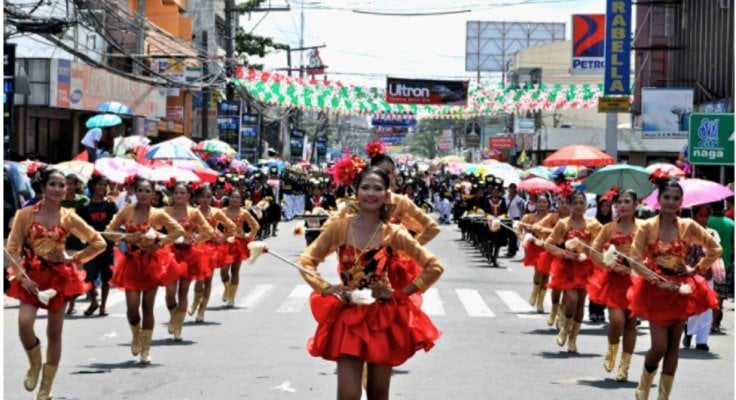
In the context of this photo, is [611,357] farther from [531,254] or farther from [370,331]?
[531,254]

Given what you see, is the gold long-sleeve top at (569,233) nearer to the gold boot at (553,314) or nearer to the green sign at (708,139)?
the gold boot at (553,314)

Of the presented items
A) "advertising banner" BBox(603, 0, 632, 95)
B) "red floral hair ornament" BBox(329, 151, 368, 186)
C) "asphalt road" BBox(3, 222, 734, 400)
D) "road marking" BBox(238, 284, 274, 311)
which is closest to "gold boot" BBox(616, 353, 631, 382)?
"asphalt road" BBox(3, 222, 734, 400)

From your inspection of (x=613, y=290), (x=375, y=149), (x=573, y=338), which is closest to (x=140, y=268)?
(x=375, y=149)

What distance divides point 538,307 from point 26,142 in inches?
772

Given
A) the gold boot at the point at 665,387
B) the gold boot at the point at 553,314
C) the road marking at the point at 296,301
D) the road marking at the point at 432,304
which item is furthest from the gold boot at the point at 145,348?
the road marking at the point at 432,304

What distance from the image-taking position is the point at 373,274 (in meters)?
7.92

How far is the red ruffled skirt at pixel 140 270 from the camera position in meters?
12.6

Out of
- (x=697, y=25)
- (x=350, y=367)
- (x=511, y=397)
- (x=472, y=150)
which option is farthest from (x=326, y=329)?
(x=472, y=150)

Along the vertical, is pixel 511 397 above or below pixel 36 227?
below

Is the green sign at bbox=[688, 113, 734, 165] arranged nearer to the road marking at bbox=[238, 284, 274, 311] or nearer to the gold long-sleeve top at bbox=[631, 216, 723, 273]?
the road marking at bbox=[238, 284, 274, 311]

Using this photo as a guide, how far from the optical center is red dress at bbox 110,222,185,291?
12.7m

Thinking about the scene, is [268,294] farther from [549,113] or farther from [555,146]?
[549,113]

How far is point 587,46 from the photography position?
1570 inches

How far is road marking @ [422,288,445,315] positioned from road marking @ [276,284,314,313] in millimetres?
1759
